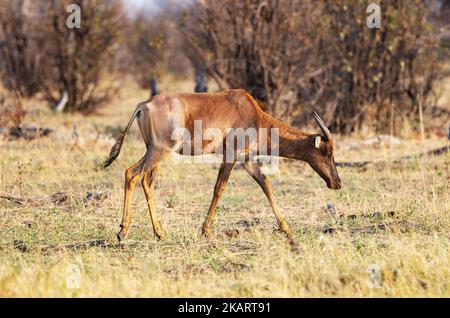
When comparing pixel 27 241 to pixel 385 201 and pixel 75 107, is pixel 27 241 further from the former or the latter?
pixel 75 107

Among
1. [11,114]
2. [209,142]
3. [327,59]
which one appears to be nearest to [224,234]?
[209,142]

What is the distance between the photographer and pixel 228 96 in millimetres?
8297

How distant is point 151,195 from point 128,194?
0.84ft

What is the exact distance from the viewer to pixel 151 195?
795cm

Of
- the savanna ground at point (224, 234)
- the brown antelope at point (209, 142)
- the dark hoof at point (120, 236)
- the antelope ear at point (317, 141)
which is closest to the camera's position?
the savanna ground at point (224, 234)

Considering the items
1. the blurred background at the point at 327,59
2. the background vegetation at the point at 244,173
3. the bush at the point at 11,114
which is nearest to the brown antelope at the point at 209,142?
the background vegetation at the point at 244,173

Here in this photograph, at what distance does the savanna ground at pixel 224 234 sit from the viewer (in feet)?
19.2

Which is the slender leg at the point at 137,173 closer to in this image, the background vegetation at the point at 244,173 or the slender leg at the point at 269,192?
the background vegetation at the point at 244,173

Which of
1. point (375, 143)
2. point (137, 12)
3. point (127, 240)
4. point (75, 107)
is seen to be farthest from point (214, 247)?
point (137, 12)

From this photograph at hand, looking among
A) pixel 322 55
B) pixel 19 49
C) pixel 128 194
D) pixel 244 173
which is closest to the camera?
pixel 128 194

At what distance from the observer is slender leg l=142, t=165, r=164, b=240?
781cm

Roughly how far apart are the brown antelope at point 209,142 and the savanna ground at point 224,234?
422mm

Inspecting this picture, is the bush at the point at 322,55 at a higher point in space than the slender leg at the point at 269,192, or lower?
higher

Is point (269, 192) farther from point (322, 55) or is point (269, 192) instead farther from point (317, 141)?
point (322, 55)
